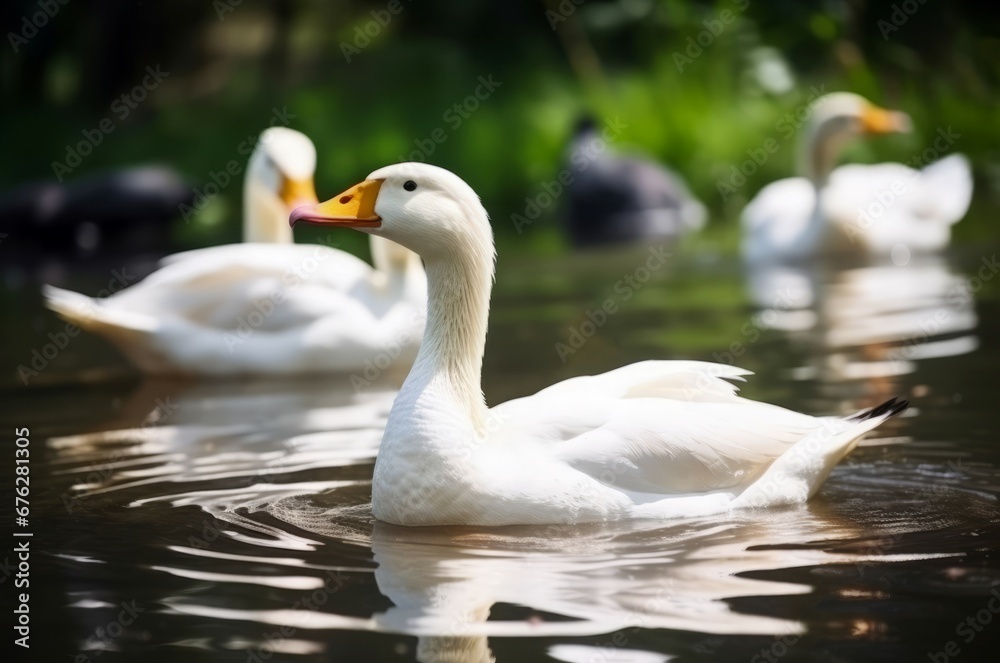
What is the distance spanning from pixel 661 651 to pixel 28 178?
1727 centimetres

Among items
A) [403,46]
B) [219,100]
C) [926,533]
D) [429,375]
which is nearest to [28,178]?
[219,100]

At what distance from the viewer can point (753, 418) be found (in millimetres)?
5512

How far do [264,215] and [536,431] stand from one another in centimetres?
537

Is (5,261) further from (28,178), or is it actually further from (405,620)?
(405,620)
